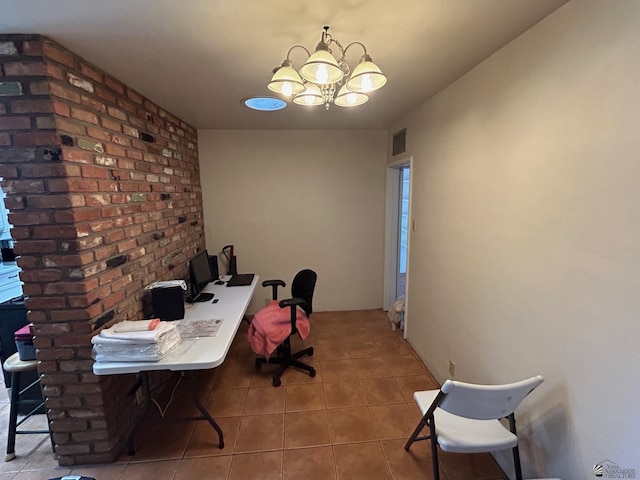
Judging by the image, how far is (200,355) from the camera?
1674 mm

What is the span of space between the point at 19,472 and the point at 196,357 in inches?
50.8

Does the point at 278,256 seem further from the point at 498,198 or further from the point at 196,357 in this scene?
the point at 498,198

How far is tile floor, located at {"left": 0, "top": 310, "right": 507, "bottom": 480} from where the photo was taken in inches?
67.0

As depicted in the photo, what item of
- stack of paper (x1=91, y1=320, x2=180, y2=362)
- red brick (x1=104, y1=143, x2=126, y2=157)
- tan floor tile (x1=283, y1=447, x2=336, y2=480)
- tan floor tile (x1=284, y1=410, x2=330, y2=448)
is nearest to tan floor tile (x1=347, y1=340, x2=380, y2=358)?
tan floor tile (x1=284, y1=410, x2=330, y2=448)

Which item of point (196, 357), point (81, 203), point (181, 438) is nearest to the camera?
point (81, 203)

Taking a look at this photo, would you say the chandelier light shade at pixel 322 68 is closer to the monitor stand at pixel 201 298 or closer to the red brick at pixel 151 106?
the red brick at pixel 151 106

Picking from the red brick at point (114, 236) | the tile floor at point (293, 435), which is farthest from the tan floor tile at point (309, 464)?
the red brick at point (114, 236)

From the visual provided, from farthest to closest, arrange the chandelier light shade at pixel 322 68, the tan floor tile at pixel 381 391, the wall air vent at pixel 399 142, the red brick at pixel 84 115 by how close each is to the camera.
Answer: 1. the wall air vent at pixel 399 142
2. the tan floor tile at pixel 381 391
3. the red brick at pixel 84 115
4. the chandelier light shade at pixel 322 68

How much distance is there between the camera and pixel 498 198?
1.65m

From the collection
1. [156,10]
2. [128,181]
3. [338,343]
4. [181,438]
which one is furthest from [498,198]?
[181,438]

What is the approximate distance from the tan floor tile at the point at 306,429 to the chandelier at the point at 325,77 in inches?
84.1

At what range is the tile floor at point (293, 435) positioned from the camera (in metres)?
1.70

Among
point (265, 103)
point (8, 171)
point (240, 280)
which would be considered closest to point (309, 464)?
point (240, 280)

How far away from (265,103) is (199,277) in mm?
1727
